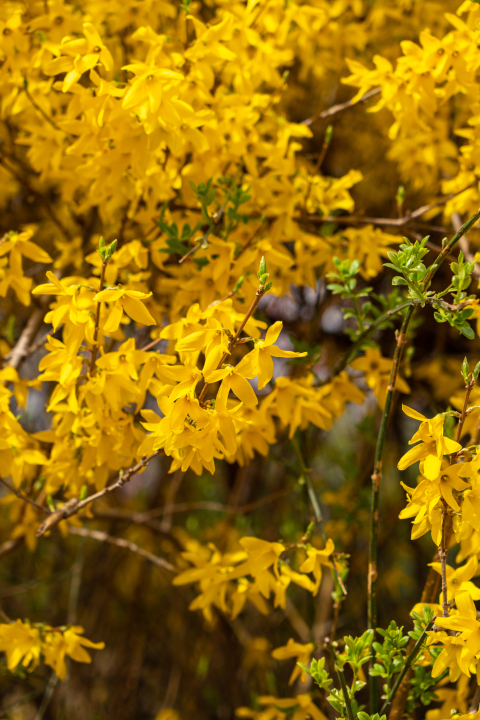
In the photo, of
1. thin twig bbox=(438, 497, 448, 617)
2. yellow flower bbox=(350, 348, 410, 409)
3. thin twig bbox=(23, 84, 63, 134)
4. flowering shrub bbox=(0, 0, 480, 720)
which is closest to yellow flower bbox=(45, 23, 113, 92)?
flowering shrub bbox=(0, 0, 480, 720)

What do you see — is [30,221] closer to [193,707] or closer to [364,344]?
[364,344]

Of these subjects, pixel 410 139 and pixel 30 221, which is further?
pixel 30 221

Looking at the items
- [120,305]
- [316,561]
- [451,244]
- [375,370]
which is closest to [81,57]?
[120,305]

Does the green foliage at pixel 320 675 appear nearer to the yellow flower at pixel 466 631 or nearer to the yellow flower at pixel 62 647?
the yellow flower at pixel 466 631

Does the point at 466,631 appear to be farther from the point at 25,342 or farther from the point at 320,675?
the point at 25,342

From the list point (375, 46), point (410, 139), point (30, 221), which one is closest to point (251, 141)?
point (410, 139)

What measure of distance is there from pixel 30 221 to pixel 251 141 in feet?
6.50

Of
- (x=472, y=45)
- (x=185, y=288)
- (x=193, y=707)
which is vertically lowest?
(x=193, y=707)

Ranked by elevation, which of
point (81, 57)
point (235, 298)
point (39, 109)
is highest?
point (81, 57)

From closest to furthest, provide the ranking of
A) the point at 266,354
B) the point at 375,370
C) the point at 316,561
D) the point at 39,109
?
the point at 266,354
the point at 316,561
the point at 375,370
the point at 39,109

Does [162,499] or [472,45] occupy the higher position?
[472,45]

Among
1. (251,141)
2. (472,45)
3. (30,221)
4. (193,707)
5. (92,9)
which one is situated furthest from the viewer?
(193,707)

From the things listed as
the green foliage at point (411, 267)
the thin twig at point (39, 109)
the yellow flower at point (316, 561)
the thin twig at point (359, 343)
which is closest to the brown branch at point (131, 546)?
the yellow flower at point (316, 561)

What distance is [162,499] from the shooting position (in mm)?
4152
